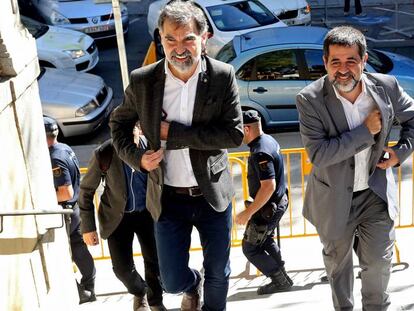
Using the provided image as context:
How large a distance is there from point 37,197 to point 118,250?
3.60ft

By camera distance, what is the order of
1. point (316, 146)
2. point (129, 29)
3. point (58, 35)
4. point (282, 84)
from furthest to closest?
1. point (129, 29)
2. point (58, 35)
3. point (282, 84)
4. point (316, 146)

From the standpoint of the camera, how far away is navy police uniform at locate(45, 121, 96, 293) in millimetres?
6573

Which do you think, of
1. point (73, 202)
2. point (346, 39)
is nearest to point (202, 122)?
point (346, 39)

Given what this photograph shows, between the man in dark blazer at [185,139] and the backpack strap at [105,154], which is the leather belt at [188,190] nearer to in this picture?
the man in dark blazer at [185,139]

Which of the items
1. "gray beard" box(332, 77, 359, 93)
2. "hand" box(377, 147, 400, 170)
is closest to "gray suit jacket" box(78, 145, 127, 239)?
"gray beard" box(332, 77, 359, 93)

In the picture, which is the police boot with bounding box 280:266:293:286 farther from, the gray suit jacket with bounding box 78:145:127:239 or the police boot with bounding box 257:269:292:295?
the gray suit jacket with bounding box 78:145:127:239

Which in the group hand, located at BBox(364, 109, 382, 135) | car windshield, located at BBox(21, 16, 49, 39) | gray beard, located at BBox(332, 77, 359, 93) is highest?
gray beard, located at BBox(332, 77, 359, 93)

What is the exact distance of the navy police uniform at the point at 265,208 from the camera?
20.2 ft

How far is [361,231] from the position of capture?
Result: 507cm

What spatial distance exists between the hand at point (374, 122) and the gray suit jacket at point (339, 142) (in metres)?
0.03

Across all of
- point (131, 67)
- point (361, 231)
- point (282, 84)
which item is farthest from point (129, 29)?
→ point (361, 231)

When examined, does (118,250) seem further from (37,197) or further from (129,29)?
(129,29)

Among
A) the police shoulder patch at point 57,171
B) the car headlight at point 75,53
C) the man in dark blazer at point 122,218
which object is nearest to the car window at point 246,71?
the car headlight at point 75,53

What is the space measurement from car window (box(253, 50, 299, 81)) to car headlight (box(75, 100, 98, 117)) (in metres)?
2.59
